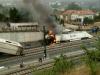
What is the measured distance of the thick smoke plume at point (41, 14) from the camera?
52.1 m

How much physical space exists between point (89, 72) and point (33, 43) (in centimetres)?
2640

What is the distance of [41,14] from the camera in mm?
52938

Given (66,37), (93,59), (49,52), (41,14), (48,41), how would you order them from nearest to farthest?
1. (93,59)
2. (49,52)
3. (48,41)
4. (66,37)
5. (41,14)

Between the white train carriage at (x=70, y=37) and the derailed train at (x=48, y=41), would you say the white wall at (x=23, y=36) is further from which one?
the white train carriage at (x=70, y=37)

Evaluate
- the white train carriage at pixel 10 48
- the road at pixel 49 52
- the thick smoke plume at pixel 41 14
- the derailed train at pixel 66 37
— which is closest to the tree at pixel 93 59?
the road at pixel 49 52

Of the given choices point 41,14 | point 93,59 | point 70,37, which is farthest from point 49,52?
point 93,59

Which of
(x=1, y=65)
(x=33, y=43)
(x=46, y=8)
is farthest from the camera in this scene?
(x=46, y=8)

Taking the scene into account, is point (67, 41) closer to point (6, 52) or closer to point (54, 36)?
point (54, 36)

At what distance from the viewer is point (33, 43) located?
44844mm

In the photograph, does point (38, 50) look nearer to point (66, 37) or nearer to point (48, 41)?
point (48, 41)

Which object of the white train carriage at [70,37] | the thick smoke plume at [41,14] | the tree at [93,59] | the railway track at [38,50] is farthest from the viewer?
the thick smoke plume at [41,14]

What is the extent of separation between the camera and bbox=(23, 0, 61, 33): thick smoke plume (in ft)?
171

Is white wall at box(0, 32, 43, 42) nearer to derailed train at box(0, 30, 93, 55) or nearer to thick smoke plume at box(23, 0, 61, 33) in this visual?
derailed train at box(0, 30, 93, 55)

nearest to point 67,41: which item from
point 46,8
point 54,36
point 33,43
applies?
point 54,36
